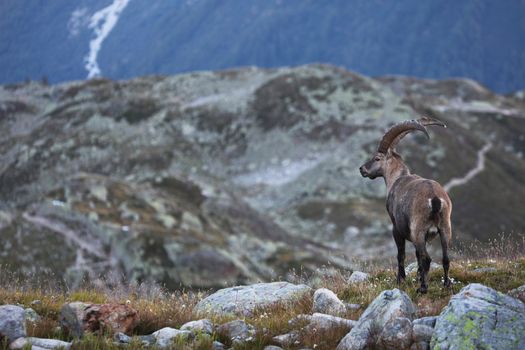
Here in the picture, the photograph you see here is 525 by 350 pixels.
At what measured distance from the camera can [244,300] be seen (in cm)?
1198

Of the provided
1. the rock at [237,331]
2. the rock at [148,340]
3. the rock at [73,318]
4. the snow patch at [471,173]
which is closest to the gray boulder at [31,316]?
the rock at [73,318]

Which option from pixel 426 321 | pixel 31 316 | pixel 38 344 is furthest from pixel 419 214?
pixel 31 316

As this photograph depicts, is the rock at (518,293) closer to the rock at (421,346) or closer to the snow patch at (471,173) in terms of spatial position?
the rock at (421,346)

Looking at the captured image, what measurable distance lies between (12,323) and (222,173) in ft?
349

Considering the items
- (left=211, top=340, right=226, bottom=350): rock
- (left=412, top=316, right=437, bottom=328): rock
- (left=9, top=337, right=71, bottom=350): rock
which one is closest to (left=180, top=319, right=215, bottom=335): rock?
(left=211, top=340, right=226, bottom=350): rock

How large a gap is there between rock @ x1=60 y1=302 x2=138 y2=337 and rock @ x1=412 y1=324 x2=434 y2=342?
4363 millimetres

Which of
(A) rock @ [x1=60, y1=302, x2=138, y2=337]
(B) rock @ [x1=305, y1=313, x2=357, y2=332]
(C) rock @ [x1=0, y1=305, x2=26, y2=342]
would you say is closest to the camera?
(C) rock @ [x1=0, y1=305, x2=26, y2=342]

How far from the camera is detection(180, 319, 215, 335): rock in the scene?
8648mm

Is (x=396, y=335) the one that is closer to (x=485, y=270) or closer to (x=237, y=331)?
(x=237, y=331)

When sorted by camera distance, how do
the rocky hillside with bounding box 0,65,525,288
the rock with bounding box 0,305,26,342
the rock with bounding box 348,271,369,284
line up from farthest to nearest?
the rocky hillside with bounding box 0,65,525,288 < the rock with bounding box 348,271,369,284 < the rock with bounding box 0,305,26,342

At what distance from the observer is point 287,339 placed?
27.0 ft

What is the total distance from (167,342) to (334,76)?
135 metres

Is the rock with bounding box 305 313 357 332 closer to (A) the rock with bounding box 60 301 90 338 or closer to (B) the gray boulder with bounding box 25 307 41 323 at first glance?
(A) the rock with bounding box 60 301 90 338

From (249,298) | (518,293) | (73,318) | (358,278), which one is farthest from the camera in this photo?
(358,278)
